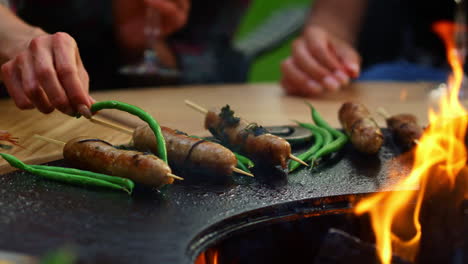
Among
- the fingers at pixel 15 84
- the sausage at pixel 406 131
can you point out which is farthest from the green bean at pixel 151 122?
the sausage at pixel 406 131

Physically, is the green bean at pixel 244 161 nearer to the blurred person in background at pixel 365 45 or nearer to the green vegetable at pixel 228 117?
the green vegetable at pixel 228 117

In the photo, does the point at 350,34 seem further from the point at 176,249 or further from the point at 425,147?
the point at 176,249

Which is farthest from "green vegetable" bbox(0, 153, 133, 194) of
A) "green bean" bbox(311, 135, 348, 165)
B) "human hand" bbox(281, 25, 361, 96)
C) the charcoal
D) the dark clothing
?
the dark clothing

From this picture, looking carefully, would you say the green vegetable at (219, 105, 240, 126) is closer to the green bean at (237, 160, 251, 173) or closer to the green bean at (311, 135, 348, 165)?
the green bean at (237, 160, 251, 173)

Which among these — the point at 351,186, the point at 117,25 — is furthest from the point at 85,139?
the point at 117,25

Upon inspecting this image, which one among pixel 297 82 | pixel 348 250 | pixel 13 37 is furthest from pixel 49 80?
pixel 297 82

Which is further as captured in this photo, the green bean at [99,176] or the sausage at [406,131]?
the sausage at [406,131]

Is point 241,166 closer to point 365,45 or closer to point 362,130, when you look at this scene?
point 362,130
